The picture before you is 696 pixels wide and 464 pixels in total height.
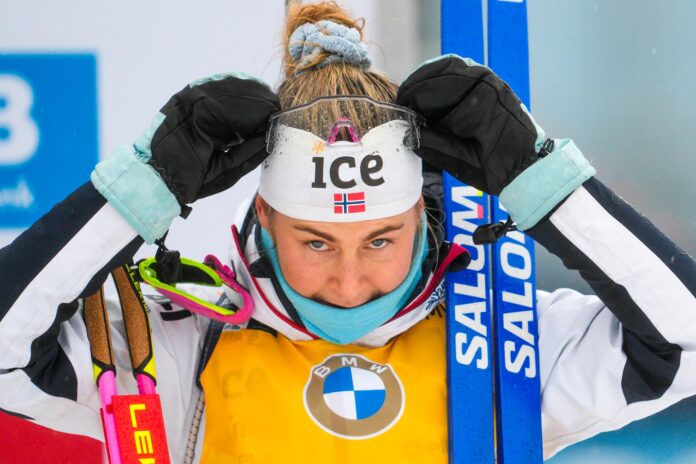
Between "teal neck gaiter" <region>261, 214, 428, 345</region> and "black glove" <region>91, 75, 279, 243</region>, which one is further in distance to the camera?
"teal neck gaiter" <region>261, 214, 428, 345</region>

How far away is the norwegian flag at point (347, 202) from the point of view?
58.7 inches

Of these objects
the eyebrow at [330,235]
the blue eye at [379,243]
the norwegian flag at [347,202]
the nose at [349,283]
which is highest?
the norwegian flag at [347,202]

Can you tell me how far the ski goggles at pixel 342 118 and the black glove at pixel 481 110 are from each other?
0.10 feet

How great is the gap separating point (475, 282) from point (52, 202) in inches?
42.6

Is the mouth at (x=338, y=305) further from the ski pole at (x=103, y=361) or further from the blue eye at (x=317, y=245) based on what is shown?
the ski pole at (x=103, y=361)

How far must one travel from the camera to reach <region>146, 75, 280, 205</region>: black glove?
144cm

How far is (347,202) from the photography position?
4.89ft

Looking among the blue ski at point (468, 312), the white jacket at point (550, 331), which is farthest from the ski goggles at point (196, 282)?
the blue ski at point (468, 312)

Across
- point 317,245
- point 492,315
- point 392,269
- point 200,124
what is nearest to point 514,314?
point 492,315

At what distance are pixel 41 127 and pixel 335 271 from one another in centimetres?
102

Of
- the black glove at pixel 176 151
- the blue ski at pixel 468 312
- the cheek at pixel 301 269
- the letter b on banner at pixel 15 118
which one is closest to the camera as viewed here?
the black glove at pixel 176 151

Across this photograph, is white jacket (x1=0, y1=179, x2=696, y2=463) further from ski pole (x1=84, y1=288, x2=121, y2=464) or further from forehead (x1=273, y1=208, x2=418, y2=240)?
forehead (x1=273, y1=208, x2=418, y2=240)

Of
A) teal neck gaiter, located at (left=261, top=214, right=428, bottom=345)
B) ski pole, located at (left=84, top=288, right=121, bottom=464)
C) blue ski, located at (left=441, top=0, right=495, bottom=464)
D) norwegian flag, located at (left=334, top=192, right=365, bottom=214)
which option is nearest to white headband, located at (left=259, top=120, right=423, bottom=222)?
norwegian flag, located at (left=334, top=192, right=365, bottom=214)

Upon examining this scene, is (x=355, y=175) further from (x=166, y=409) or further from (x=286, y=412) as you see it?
(x=166, y=409)
